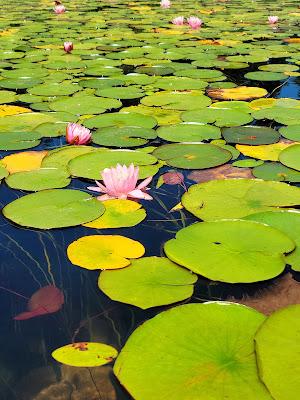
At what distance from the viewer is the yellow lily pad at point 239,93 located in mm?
3283

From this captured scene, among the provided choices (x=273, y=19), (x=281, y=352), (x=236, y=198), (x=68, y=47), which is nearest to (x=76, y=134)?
(x=236, y=198)

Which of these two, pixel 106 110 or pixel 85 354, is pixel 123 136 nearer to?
pixel 106 110

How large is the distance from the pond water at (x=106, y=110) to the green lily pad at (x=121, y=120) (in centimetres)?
2

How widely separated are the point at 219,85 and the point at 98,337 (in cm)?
279

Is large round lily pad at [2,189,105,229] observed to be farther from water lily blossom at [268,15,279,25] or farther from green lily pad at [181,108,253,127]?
water lily blossom at [268,15,279,25]

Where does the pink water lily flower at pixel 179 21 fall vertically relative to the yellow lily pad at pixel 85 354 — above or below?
above

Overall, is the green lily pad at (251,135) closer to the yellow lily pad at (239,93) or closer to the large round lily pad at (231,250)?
the yellow lily pad at (239,93)

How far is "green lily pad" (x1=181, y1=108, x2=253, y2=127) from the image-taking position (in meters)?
2.69

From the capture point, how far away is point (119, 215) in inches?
68.1

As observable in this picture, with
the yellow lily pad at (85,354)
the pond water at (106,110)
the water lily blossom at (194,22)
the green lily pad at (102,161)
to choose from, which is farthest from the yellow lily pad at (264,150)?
the water lily blossom at (194,22)

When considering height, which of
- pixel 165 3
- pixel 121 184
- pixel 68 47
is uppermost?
pixel 165 3

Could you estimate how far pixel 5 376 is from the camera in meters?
1.04

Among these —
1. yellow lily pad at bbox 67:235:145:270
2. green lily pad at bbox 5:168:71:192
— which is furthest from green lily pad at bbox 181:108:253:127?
yellow lily pad at bbox 67:235:145:270

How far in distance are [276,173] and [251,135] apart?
0.51 metres
